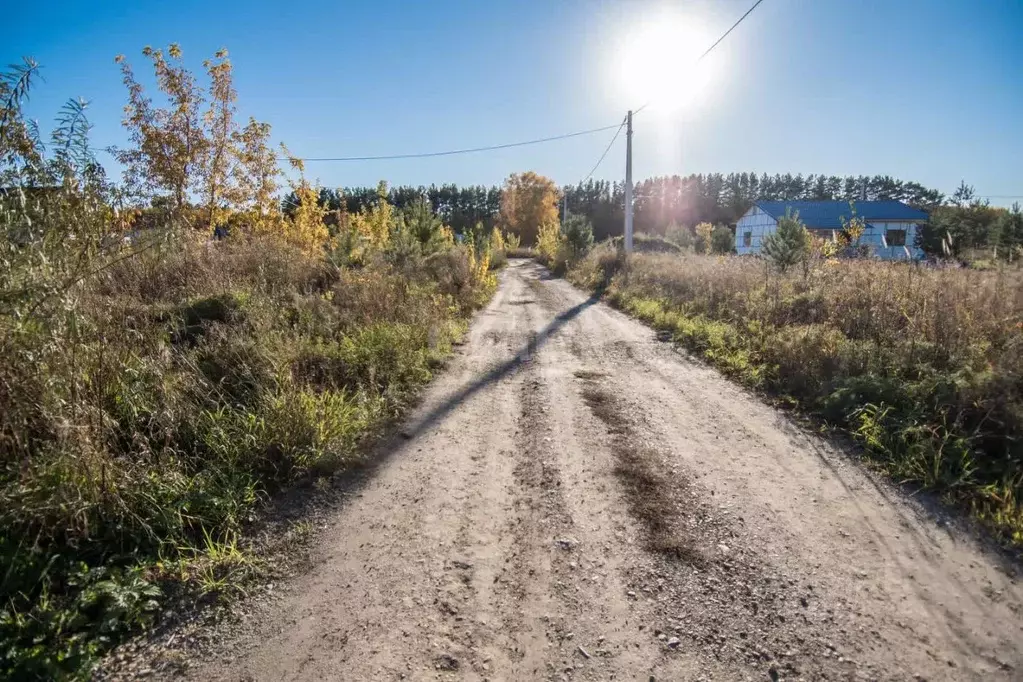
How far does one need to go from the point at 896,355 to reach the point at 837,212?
45252 mm

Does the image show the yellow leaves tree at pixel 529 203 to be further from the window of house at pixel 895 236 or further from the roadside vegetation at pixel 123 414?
the roadside vegetation at pixel 123 414

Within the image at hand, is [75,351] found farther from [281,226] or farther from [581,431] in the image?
[281,226]

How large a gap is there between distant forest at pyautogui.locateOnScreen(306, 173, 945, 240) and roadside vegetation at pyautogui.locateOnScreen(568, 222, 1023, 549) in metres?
62.9

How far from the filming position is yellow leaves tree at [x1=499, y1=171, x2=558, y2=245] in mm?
52906

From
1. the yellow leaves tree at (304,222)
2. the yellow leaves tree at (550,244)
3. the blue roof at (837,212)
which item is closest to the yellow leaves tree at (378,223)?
the yellow leaves tree at (304,222)

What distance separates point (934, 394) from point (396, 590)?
202 inches

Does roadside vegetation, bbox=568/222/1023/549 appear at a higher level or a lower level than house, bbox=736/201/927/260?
lower

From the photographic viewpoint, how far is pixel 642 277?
47.4 feet

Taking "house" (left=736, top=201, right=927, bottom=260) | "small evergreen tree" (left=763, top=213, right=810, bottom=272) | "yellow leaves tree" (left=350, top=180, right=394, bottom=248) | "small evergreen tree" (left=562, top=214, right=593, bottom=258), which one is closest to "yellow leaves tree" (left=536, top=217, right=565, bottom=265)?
"small evergreen tree" (left=562, top=214, right=593, bottom=258)

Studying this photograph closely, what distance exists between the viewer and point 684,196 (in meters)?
83.6

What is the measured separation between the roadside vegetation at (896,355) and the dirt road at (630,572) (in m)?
0.56

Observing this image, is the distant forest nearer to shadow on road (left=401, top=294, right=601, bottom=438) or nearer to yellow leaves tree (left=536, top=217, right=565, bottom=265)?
yellow leaves tree (left=536, top=217, right=565, bottom=265)

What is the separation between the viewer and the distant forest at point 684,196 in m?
73.6

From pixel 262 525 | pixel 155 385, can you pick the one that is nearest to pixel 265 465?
pixel 262 525
